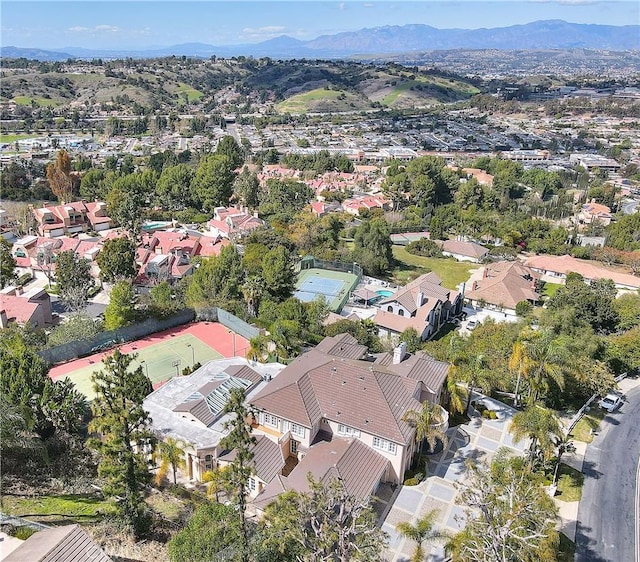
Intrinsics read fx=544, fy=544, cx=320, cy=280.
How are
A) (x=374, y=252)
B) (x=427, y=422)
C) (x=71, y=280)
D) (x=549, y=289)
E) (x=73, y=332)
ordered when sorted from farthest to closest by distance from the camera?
(x=374, y=252)
(x=549, y=289)
(x=71, y=280)
(x=73, y=332)
(x=427, y=422)

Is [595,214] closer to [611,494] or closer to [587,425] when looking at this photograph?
[587,425]

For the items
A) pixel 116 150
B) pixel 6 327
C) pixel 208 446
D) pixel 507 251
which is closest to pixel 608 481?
pixel 208 446

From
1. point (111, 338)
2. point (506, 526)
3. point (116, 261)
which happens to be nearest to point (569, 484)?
point (506, 526)


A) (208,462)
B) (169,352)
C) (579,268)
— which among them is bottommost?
(579,268)

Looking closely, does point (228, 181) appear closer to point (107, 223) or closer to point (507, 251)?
point (107, 223)

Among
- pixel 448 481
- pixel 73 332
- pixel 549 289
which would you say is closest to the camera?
pixel 448 481

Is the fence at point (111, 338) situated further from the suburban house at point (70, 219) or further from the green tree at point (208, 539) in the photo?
the suburban house at point (70, 219)
